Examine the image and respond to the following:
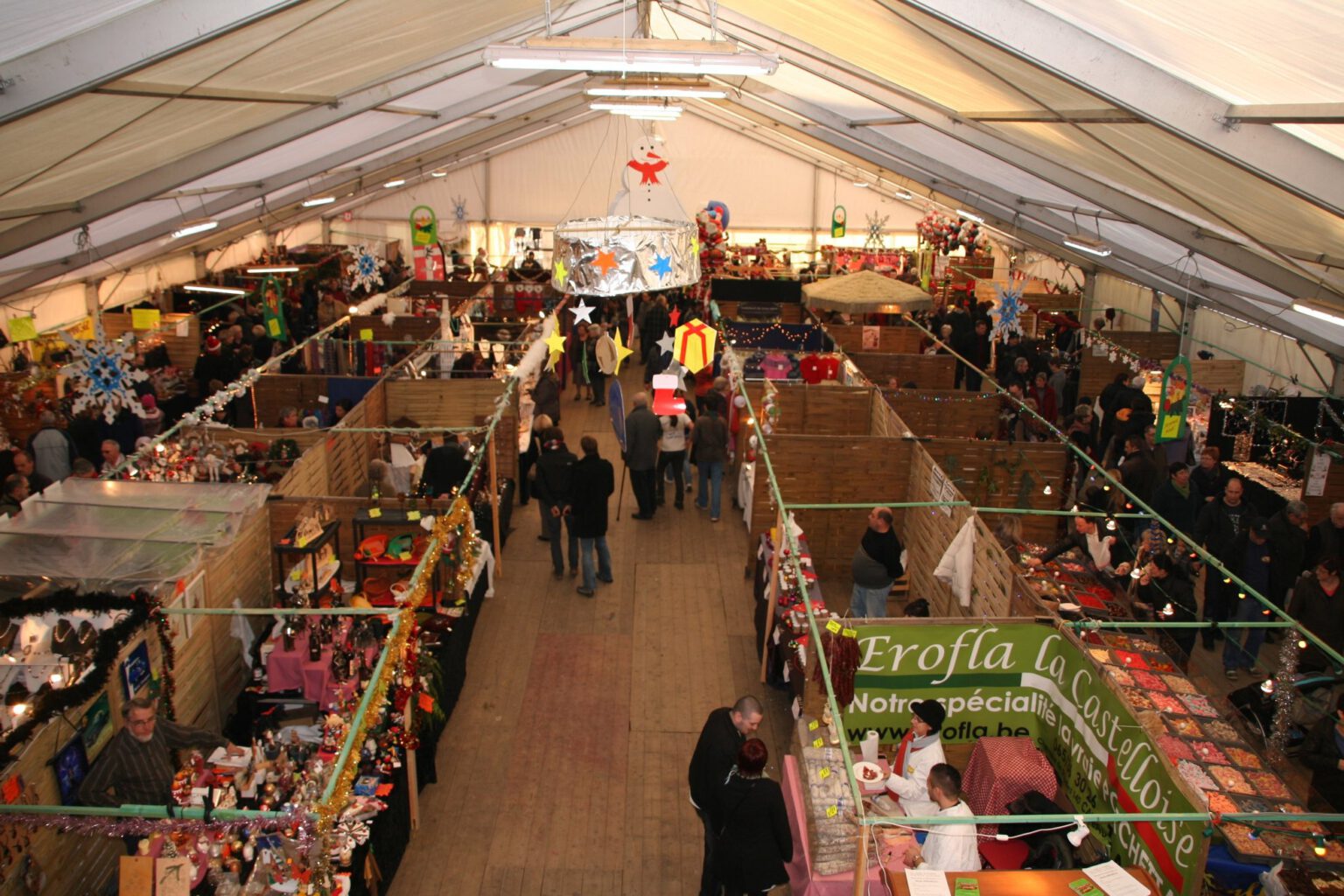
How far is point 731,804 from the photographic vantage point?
14.6ft

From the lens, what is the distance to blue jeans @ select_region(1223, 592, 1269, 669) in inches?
282

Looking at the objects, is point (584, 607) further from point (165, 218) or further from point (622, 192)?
point (165, 218)

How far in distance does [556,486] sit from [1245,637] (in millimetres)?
5517

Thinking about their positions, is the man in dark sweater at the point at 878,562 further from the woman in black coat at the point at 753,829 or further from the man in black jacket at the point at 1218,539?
the woman in black coat at the point at 753,829

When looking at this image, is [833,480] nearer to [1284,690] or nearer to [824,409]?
[824,409]

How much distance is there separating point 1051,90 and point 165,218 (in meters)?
8.51

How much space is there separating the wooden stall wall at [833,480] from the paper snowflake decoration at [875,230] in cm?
1371

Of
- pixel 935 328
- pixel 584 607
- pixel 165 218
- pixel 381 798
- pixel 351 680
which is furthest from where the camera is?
pixel 935 328

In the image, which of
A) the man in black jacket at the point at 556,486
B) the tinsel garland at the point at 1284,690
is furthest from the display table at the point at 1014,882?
Result: the man in black jacket at the point at 556,486

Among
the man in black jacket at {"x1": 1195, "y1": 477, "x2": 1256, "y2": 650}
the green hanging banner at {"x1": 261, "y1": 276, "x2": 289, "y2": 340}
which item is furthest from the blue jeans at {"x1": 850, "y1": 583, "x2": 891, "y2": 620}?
the green hanging banner at {"x1": 261, "y1": 276, "x2": 289, "y2": 340}

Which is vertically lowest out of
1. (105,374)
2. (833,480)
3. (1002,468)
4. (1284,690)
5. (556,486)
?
(1284,690)

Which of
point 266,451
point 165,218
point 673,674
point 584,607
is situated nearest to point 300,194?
point 165,218

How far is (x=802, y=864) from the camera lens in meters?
4.71

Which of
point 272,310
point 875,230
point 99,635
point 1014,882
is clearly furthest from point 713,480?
point 875,230
